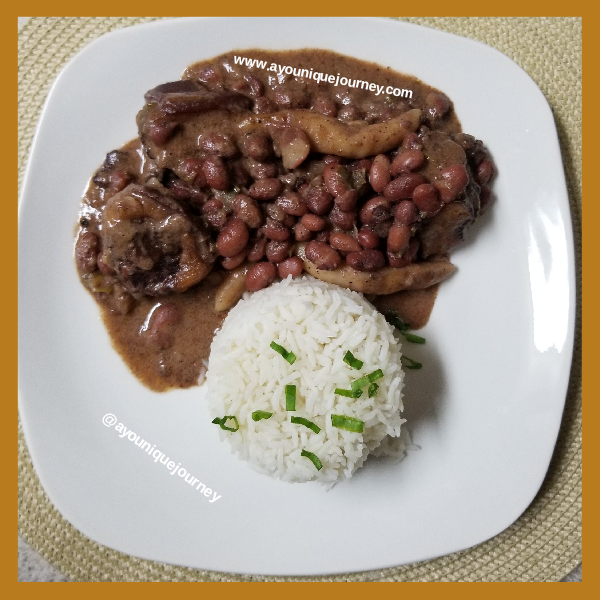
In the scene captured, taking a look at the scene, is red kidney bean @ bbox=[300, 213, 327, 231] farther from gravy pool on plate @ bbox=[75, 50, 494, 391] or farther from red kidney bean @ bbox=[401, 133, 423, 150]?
red kidney bean @ bbox=[401, 133, 423, 150]

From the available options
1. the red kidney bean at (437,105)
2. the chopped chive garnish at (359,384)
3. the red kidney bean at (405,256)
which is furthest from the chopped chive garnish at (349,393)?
the red kidney bean at (437,105)

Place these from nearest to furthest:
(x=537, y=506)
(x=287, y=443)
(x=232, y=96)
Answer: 1. (x=287, y=443)
2. (x=232, y=96)
3. (x=537, y=506)

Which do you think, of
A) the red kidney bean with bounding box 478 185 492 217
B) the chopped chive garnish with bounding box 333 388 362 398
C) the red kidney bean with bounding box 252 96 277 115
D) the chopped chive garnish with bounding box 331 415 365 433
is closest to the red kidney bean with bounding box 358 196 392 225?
the red kidney bean with bounding box 478 185 492 217

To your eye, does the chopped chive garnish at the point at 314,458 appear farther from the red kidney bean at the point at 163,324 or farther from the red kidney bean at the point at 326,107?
the red kidney bean at the point at 326,107

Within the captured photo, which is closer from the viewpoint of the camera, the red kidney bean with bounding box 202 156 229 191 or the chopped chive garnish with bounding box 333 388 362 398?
the chopped chive garnish with bounding box 333 388 362 398

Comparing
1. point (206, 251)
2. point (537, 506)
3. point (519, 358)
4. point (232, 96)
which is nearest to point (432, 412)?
point (519, 358)

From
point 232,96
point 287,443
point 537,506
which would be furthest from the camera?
point 537,506

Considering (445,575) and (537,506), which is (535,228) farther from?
(445,575)
